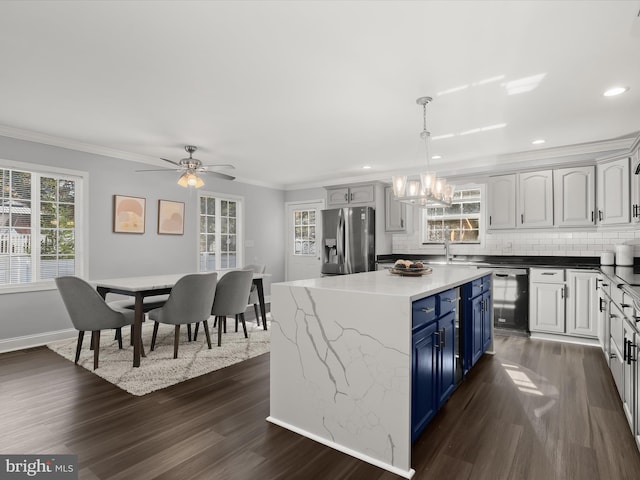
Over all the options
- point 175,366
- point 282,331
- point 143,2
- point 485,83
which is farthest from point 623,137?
point 175,366

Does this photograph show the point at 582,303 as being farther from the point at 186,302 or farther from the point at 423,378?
the point at 186,302

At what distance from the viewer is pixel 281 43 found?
Answer: 7.30 feet

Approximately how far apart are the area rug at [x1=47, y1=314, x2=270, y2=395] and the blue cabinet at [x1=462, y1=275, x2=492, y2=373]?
208 centimetres

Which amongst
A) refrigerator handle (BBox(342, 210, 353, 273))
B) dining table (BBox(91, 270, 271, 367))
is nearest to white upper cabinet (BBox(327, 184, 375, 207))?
refrigerator handle (BBox(342, 210, 353, 273))

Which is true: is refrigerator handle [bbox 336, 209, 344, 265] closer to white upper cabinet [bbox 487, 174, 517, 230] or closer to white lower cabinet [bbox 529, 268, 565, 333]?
white upper cabinet [bbox 487, 174, 517, 230]

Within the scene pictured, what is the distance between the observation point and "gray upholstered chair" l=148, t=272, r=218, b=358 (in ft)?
11.1

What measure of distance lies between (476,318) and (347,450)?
5.93 feet

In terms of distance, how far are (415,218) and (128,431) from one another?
4942mm

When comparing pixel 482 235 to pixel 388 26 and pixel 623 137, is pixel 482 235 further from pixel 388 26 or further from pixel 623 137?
pixel 388 26

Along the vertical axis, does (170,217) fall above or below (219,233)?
above

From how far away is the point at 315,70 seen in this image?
8.43ft

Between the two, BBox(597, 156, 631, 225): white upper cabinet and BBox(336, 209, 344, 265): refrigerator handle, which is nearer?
BBox(597, 156, 631, 225): white upper cabinet

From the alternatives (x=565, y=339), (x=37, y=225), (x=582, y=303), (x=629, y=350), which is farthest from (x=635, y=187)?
(x=37, y=225)

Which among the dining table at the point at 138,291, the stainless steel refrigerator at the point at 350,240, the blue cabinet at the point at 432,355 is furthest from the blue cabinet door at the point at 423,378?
the stainless steel refrigerator at the point at 350,240
